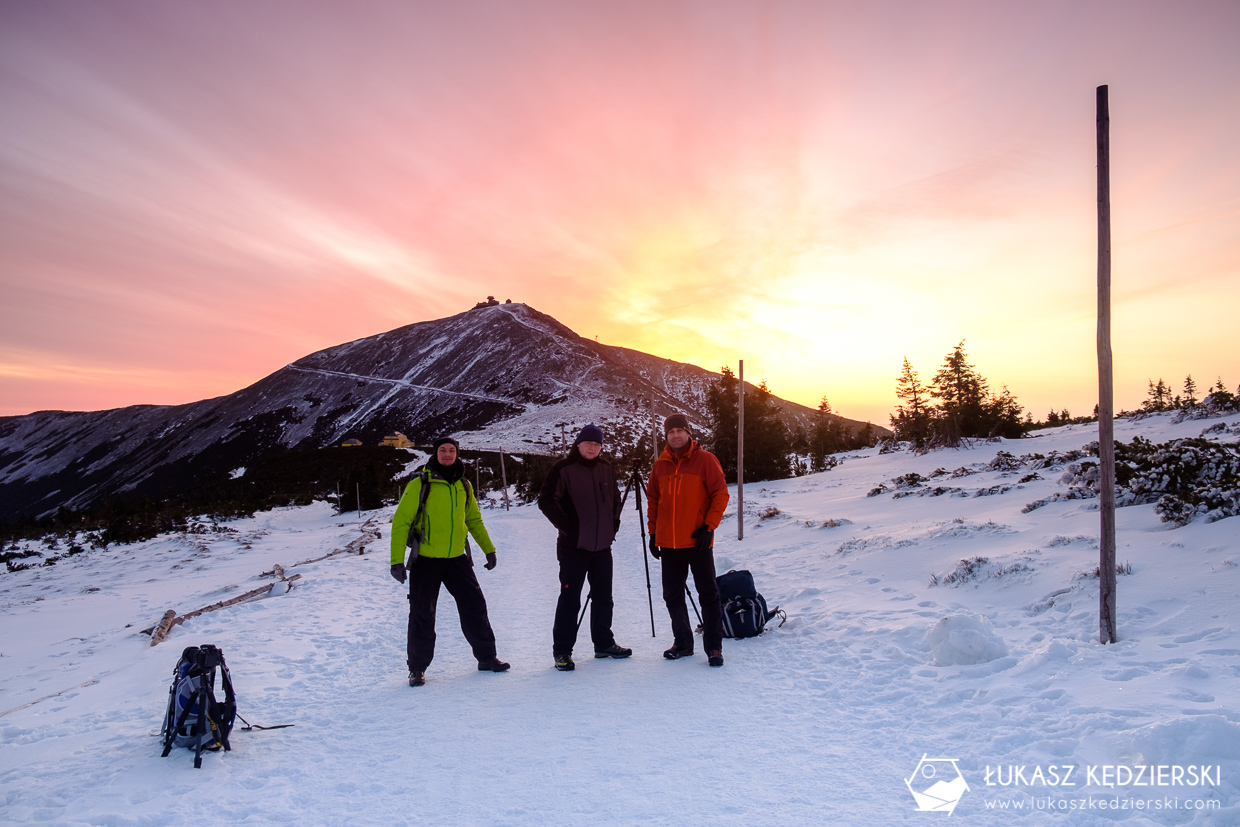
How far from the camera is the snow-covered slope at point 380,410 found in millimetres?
108875

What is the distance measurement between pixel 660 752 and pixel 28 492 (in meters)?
178

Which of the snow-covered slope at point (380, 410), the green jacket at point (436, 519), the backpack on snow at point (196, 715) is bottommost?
the backpack on snow at point (196, 715)

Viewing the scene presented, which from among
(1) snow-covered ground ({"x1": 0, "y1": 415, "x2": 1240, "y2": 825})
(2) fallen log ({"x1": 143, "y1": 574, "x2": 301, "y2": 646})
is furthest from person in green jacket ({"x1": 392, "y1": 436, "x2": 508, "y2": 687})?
(2) fallen log ({"x1": 143, "y1": 574, "x2": 301, "y2": 646})

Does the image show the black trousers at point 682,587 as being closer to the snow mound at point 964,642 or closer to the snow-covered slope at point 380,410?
the snow mound at point 964,642

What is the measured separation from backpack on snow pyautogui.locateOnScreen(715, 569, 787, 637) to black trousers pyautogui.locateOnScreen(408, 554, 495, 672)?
2466 millimetres

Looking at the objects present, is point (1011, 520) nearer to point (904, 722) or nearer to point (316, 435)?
point (904, 722)

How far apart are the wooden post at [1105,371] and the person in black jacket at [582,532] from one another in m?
4.05

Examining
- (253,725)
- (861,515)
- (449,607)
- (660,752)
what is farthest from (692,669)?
(861,515)

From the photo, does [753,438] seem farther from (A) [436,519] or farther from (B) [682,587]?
(A) [436,519]

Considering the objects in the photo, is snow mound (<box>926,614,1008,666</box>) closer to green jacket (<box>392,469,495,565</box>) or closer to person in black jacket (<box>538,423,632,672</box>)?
person in black jacket (<box>538,423,632,672</box>)

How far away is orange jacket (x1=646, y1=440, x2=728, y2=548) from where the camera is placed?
5.65 m

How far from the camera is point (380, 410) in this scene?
128500 millimetres

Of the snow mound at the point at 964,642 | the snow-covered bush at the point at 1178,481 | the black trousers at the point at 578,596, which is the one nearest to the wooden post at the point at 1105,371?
the snow mound at the point at 964,642

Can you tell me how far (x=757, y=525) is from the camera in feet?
51.1
